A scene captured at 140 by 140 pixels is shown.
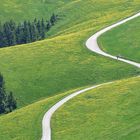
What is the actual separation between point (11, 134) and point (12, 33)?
11615cm

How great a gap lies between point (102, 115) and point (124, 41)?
64903 mm

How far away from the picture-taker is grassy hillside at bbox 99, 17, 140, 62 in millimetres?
136750

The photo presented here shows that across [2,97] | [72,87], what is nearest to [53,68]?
[72,87]

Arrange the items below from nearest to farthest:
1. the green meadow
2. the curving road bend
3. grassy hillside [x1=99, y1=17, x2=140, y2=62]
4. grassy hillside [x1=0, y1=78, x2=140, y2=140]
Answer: grassy hillside [x1=0, y1=78, x2=140, y2=140], the green meadow, the curving road bend, grassy hillside [x1=99, y1=17, x2=140, y2=62]

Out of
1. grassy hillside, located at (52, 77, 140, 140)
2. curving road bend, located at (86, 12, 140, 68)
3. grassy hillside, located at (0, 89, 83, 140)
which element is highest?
grassy hillside, located at (52, 77, 140, 140)

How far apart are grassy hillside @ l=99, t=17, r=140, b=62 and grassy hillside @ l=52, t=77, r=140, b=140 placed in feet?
120

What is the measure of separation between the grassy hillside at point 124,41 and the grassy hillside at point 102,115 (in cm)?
3642

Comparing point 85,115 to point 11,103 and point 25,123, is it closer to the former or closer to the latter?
point 25,123

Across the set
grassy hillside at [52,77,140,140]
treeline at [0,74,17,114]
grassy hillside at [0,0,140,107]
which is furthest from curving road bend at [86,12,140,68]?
grassy hillside at [52,77,140,140]

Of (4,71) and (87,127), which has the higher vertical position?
(87,127)

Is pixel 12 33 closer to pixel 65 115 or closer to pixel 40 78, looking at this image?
pixel 40 78

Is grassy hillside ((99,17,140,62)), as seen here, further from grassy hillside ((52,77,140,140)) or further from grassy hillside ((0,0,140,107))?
grassy hillside ((52,77,140,140))

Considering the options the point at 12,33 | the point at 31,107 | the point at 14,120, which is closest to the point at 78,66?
the point at 31,107

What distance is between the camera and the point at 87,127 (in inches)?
3086
